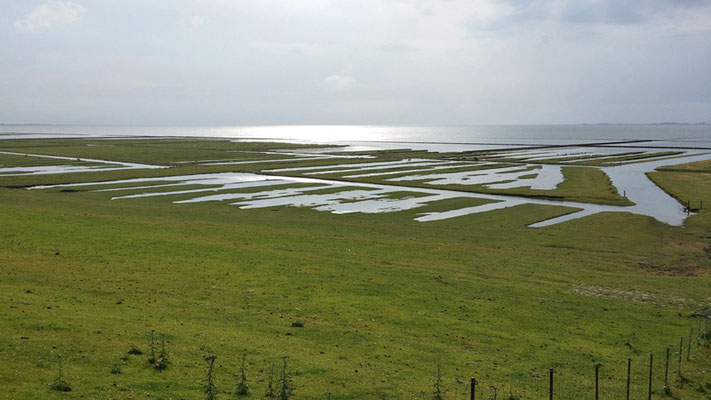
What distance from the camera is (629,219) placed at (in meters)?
58.2

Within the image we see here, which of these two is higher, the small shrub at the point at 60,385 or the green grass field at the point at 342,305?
the small shrub at the point at 60,385

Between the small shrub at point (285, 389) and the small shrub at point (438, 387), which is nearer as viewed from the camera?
the small shrub at point (285, 389)

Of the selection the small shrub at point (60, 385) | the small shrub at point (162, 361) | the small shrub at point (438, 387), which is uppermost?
the small shrub at point (60, 385)

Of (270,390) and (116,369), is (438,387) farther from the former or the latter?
(116,369)

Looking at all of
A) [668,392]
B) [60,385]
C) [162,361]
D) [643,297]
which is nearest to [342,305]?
[162,361]

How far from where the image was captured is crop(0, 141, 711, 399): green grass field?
16.9 metres

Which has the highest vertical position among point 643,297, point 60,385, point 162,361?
point 60,385

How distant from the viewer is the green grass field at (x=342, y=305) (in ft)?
55.4

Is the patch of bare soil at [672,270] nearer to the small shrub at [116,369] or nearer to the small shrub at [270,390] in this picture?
the small shrub at [270,390]

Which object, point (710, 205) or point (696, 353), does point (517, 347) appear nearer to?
point (696, 353)

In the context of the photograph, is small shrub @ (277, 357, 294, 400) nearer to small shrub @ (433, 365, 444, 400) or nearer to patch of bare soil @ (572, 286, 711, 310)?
small shrub @ (433, 365, 444, 400)

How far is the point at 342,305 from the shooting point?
2570 cm

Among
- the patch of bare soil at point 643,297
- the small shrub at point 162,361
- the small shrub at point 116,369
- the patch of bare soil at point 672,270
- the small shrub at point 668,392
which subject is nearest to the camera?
the small shrub at point 116,369

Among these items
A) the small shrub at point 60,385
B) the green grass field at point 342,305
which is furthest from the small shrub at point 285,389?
the small shrub at point 60,385
